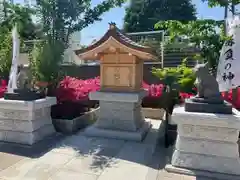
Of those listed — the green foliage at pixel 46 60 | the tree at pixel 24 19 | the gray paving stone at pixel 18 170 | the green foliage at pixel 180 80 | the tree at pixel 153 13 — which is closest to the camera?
the gray paving stone at pixel 18 170

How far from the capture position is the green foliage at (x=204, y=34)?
4.06m

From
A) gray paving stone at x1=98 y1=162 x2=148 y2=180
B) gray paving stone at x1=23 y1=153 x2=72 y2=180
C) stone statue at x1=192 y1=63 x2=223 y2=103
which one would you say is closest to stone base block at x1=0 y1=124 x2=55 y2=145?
gray paving stone at x1=23 y1=153 x2=72 y2=180

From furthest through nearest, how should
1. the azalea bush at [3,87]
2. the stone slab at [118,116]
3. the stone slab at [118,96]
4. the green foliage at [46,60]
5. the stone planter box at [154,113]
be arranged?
the stone planter box at [154,113], the azalea bush at [3,87], the green foliage at [46,60], the stone slab at [118,116], the stone slab at [118,96]

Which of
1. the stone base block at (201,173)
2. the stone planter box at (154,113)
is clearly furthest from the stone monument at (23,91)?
the stone planter box at (154,113)

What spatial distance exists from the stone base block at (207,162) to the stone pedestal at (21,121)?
2.84m

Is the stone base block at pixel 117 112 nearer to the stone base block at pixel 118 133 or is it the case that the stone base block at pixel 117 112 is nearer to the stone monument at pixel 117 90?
the stone monument at pixel 117 90

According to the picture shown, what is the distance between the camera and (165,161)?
387cm

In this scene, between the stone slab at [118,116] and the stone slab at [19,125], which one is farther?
the stone slab at [118,116]

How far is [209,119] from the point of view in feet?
10.9

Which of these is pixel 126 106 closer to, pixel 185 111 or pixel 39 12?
pixel 185 111

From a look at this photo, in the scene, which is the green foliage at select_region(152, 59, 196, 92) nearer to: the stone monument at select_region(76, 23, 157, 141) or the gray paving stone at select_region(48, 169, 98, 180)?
the stone monument at select_region(76, 23, 157, 141)

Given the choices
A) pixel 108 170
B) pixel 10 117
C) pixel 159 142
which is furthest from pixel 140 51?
pixel 10 117

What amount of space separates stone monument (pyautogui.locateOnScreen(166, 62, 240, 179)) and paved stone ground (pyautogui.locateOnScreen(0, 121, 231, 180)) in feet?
0.85

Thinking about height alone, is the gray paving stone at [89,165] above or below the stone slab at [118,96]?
below
